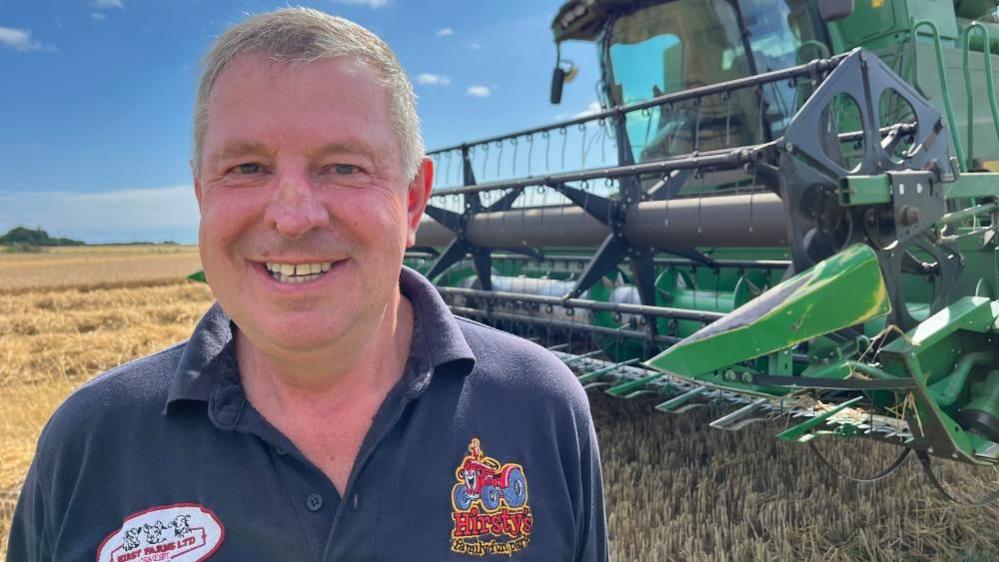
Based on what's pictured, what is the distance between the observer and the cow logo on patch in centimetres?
106

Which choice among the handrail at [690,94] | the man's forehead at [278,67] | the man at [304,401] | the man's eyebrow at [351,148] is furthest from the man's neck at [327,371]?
the handrail at [690,94]

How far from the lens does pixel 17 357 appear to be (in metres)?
7.44

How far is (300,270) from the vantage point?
3.33 feet

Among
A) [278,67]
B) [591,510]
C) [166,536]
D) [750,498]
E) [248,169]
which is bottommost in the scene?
[750,498]

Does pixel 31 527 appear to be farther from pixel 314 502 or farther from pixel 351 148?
pixel 351 148

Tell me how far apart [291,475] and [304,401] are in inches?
4.6

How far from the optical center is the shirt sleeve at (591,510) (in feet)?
3.93

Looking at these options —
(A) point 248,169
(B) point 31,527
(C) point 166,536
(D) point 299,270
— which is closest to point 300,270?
(D) point 299,270

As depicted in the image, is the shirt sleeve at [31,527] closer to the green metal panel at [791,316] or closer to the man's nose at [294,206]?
the man's nose at [294,206]

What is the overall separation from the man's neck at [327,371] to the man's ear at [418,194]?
122mm

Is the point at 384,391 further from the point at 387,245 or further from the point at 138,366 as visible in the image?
the point at 138,366

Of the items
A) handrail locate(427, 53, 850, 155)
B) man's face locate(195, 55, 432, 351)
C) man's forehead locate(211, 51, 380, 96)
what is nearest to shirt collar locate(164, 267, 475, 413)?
man's face locate(195, 55, 432, 351)

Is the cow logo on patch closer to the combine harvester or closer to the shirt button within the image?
the shirt button

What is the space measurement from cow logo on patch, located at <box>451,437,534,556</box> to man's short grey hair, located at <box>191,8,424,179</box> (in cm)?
43
